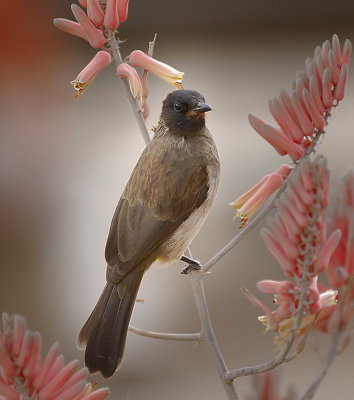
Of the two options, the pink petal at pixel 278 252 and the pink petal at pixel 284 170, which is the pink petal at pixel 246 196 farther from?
the pink petal at pixel 278 252

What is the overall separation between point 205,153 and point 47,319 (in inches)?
101

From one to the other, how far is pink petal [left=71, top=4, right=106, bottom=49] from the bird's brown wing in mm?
558

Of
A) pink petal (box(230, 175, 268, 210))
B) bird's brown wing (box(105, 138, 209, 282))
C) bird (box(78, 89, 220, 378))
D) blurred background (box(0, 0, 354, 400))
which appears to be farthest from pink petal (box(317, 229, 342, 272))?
blurred background (box(0, 0, 354, 400))

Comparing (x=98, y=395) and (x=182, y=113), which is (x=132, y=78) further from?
(x=182, y=113)

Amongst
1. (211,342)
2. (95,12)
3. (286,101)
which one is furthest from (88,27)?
(211,342)

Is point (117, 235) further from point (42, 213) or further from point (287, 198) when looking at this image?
point (42, 213)

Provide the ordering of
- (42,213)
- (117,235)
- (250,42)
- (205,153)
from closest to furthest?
(117,235)
(205,153)
(42,213)
(250,42)

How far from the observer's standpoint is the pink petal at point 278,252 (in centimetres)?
60

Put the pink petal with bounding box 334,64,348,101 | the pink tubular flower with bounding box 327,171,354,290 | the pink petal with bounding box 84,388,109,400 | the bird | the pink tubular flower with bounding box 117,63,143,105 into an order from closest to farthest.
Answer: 1. the pink tubular flower with bounding box 327,171,354,290
2. the pink petal with bounding box 84,388,109,400
3. the pink petal with bounding box 334,64,348,101
4. the pink tubular flower with bounding box 117,63,143,105
5. the bird

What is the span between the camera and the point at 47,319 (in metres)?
4.01

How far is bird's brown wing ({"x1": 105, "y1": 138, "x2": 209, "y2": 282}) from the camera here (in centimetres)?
143

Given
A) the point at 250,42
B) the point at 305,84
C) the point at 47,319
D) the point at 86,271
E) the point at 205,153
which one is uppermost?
the point at 250,42

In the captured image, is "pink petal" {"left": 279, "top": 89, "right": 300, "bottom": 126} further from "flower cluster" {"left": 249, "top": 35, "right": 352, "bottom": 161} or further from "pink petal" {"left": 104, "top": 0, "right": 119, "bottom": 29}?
"pink petal" {"left": 104, "top": 0, "right": 119, "bottom": 29}

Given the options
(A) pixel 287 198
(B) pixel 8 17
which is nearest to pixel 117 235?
(A) pixel 287 198
